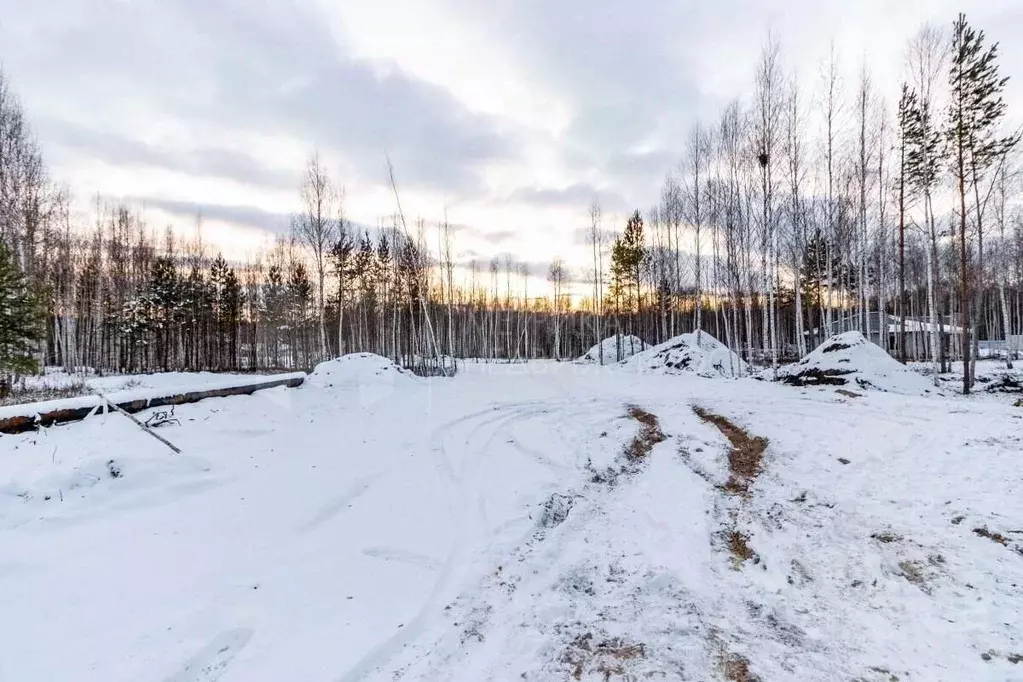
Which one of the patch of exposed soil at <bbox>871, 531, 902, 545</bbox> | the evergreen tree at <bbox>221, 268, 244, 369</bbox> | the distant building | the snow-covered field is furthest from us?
the evergreen tree at <bbox>221, 268, 244, 369</bbox>

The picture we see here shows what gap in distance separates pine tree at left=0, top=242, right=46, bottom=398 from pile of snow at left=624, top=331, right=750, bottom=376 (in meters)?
20.9

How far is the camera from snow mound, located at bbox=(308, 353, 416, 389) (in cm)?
1356

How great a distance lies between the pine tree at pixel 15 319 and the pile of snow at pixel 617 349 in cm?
2837

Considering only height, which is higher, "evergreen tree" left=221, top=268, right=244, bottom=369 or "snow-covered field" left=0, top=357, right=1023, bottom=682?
"evergreen tree" left=221, top=268, right=244, bottom=369

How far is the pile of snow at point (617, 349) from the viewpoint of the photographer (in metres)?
Result: 32.6

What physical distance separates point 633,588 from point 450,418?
673 cm

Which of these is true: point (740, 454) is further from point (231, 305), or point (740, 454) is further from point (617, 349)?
point (231, 305)

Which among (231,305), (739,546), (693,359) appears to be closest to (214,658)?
(739,546)

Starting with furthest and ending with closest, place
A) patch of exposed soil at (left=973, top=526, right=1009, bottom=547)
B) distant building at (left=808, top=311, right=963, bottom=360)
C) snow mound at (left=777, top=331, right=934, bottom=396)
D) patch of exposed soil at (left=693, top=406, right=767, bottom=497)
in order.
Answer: distant building at (left=808, top=311, right=963, bottom=360)
snow mound at (left=777, top=331, right=934, bottom=396)
patch of exposed soil at (left=693, top=406, right=767, bottom=497)
patch of exposed soil at (left=973, top=526, right=1009, bottom=547)

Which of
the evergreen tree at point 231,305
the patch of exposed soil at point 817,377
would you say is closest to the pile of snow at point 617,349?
the patch of exposed soil at point 817,377

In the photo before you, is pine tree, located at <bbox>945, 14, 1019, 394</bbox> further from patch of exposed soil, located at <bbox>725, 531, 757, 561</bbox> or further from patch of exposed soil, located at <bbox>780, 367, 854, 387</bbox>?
patch of exposed soil, located at <bbox>725, 531, 757, 561</bbox>

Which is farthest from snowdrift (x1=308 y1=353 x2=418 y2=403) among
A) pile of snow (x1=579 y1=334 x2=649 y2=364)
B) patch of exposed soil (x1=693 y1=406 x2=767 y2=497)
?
pile of snow (x1=579 y1=334 x2=649 y2=364)

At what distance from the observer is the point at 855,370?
1349 cm

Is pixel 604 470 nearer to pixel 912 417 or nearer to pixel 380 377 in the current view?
pixel 912 417
